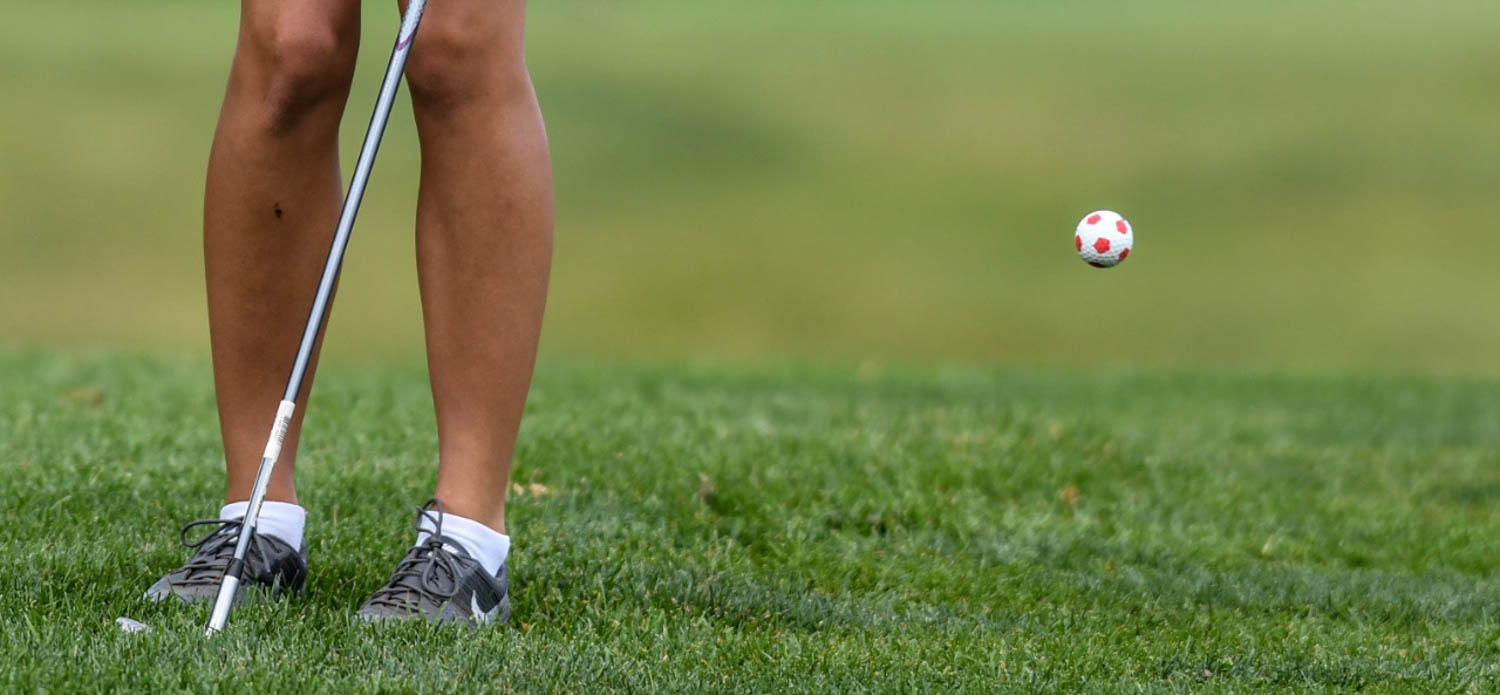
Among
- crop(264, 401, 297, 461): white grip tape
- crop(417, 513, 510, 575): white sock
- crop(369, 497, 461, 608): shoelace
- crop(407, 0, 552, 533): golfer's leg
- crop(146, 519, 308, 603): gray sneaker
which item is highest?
crop(407, 0, 552, 533): golfer's leg

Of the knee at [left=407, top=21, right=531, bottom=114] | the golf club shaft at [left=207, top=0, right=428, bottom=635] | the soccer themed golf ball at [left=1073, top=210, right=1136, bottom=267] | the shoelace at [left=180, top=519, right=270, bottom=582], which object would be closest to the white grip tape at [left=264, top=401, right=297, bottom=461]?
the golf club shaft at [left=207, top=0, right=428, bottom=635]

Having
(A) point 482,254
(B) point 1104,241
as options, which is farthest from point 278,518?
(B) point 1104,241

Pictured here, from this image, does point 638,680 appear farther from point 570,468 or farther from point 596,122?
point 596,122

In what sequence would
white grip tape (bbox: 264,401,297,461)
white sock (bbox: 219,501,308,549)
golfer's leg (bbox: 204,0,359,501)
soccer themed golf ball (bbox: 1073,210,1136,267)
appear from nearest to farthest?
1. white grip tape (bbox: 264,401,297,461)
2. golfer's leg (bbox: 204,0,359,501)
3. white sock (bbox: 219,501,308,549)
4. soccer themed golf ball (bbox: 1073,210,1136,267)

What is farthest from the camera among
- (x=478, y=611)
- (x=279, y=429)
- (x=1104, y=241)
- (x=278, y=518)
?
(x=1104, y=241)

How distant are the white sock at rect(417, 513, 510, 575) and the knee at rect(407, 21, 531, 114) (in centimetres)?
66

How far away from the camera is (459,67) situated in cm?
276

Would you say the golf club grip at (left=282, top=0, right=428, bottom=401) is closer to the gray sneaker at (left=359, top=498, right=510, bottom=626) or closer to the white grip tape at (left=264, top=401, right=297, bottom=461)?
the white grip tape at (left=264, top=401, right=297, bottom=461)

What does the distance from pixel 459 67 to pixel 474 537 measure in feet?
2.46

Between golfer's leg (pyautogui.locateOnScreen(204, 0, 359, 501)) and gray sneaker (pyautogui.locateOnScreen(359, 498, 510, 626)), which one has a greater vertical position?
golfer's leg (pyautogui.locateOnScreen(204, 0, 359, 501))

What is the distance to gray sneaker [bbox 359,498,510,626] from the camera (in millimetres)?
2711

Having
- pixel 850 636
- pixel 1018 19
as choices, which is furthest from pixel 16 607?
pixel 1018 19

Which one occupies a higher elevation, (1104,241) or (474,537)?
(1104,241)

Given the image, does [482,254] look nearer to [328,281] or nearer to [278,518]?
[328,281]
